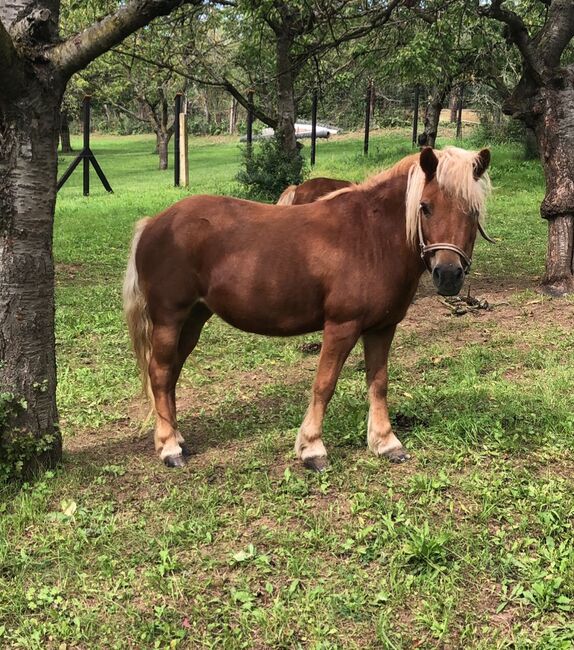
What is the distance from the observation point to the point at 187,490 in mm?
3582

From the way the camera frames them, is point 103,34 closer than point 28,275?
Yes

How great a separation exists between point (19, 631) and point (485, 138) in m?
26.3

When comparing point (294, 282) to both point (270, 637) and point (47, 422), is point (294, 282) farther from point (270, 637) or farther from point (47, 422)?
point (270, 637)

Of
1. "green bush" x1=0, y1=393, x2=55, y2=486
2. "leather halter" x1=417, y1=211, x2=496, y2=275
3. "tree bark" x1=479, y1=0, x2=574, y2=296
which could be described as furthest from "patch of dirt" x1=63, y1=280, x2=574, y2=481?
"leather halter" x1=417, y1=211, x2=496, y2=275

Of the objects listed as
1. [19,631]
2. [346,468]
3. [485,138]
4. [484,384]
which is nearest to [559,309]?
[484,384]

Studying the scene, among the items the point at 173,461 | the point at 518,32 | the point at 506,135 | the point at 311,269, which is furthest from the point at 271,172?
the point at 506,135

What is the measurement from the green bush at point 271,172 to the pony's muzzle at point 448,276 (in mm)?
11004

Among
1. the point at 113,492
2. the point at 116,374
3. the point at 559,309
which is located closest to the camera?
the point at 113,492

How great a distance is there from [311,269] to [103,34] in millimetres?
1668

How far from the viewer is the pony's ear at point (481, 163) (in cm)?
330

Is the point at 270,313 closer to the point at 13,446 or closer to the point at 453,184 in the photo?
the point at 453,184

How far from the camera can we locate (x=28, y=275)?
3473 millimetres

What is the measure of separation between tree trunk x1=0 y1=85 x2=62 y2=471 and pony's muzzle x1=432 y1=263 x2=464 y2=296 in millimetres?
2156

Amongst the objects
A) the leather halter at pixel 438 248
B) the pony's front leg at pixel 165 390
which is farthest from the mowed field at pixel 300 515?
the leather halter at pixel 438 248
